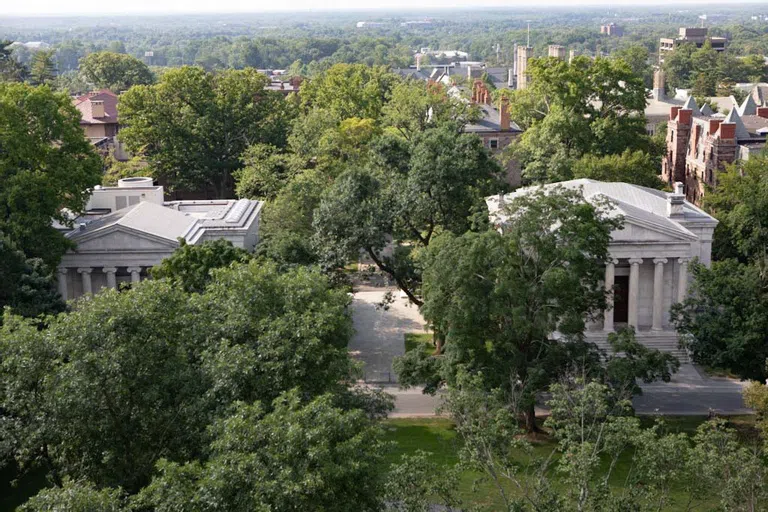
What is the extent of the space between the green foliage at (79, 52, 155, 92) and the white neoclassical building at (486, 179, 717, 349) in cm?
13133

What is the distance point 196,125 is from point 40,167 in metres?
30.8

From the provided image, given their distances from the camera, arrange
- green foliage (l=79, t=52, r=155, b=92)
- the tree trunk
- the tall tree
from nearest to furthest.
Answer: the tall tree
the tree trunk
green foliage (l=79, t=52, r=155, b=92)

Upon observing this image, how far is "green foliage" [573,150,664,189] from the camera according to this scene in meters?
76.2

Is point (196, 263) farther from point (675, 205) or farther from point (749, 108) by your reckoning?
point (749, 108)

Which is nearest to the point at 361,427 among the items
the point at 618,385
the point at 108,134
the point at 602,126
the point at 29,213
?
the point at 618,385

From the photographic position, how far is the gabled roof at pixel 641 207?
57219 mm

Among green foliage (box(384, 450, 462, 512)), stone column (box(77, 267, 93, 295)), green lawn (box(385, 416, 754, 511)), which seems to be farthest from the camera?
stone column (box(77, 267, 93, 295))

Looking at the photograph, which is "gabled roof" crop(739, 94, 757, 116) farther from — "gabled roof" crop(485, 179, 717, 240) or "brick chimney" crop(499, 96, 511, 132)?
"gabled roof" crop(485, 179, 717, 240)

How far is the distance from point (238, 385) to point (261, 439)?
3.90 metres

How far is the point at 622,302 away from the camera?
6000 cm

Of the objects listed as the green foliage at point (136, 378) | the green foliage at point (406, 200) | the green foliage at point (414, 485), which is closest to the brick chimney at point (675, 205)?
the green foliage at point (406, 200)

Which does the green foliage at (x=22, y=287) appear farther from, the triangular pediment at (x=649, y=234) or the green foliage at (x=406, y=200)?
the triangular pediment at (x=649, y=234)

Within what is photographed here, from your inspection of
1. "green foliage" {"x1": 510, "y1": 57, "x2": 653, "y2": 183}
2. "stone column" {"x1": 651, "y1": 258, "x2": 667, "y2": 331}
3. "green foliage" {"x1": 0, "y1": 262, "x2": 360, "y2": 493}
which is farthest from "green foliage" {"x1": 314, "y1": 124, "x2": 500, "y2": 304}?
"green foliage" {"x1": 510, "y1": 57, "x2": 653, "y2": 183}

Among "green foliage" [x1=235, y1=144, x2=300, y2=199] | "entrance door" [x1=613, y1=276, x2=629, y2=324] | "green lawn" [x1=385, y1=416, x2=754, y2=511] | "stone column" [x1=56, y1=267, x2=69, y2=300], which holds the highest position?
"green foliage" [x1=235, y1=144, x2=300, y2=199]
